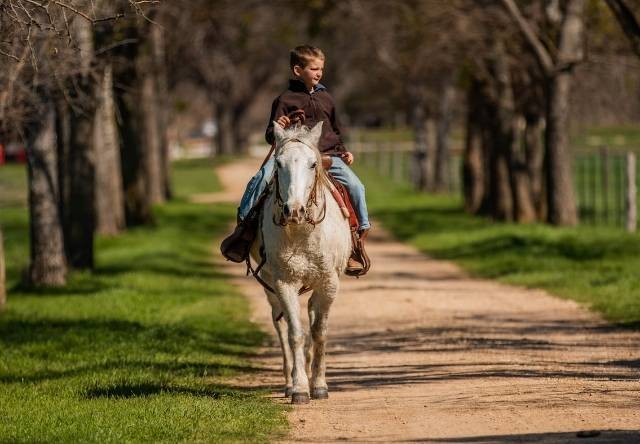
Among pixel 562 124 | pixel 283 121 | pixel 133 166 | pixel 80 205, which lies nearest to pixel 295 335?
pixel 283 121

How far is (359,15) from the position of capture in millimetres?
42750

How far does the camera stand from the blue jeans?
12.0 m

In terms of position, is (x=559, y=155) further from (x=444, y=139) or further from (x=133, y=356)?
(x=444, y=139)

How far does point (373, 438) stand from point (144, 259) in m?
17.0

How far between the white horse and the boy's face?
0.93 metres

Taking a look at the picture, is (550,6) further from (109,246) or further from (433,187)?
(433,187)

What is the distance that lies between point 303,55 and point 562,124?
1793cm

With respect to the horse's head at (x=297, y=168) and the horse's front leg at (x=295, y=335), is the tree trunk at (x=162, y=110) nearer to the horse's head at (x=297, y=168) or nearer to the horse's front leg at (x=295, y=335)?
the horse's front leg at (x=295, y=335)

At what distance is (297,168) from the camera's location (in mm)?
10773

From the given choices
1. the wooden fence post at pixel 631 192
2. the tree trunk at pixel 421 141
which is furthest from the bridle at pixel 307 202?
the tree trunk at pixel 421 141

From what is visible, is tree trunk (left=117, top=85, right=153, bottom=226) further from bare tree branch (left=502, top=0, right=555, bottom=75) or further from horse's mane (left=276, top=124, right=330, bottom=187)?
horse's mane (left=276, top=124, right=330, bottom=187)

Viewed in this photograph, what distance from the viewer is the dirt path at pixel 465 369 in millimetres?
9859

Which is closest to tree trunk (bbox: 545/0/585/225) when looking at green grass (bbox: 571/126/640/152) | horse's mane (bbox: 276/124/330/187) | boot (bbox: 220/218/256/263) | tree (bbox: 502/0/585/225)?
tree (bbox: 502/0/585/225)

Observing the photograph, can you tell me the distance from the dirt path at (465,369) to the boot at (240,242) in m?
1.21
